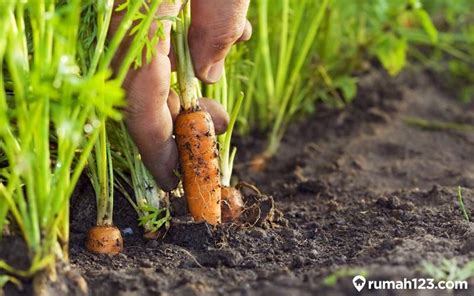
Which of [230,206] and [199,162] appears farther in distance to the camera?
[230,206]

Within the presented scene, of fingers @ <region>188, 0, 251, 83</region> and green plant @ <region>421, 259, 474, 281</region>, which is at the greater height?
fingers @ <region>188, 0, 251, 83</region>

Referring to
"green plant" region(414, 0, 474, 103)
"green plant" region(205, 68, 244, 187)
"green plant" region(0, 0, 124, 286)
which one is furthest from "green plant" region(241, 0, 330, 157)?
"green plant" region(0, 0, 124, 286)

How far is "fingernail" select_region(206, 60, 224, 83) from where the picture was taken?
228 centimetres

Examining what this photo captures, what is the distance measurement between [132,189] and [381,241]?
0.72m

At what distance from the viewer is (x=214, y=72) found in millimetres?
2285

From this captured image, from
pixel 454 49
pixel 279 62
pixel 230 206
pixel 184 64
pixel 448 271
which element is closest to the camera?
pixel 448 271

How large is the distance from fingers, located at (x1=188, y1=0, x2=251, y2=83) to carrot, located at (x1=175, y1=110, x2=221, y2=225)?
140 mm

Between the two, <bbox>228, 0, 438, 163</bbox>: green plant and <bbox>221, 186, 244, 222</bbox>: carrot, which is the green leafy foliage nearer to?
<bbox>221, 186, 244, 222</bbox>: carrot

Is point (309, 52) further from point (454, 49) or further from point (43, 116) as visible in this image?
point (43, 116)

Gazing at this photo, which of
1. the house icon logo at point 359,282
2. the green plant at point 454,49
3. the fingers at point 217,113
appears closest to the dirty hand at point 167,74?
the fingers at point 217,113

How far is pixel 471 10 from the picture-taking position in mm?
4426

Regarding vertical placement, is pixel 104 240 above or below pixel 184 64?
below

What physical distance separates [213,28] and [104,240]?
60 cm

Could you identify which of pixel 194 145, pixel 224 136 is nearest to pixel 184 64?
pixel 194 145
